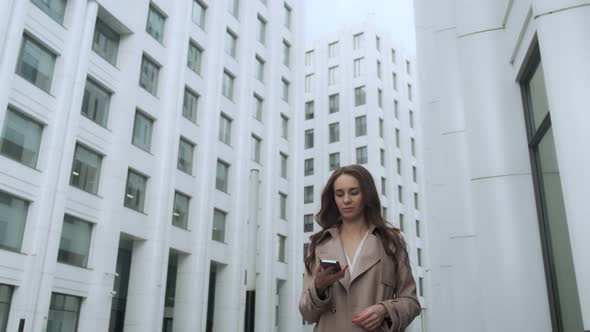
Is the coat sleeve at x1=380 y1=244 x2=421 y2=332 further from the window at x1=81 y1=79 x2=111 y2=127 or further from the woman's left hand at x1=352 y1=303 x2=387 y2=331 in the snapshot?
the window at x1=81 y1=79 x2=111 y2=127

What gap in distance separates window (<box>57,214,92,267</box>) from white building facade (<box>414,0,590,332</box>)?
61.8ft

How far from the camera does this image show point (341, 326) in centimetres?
287

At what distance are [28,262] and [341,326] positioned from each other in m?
21.2

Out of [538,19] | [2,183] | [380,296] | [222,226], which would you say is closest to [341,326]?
[380,296]

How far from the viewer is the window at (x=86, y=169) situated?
968 inches

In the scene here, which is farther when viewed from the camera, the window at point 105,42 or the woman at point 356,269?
the window at point 105,42

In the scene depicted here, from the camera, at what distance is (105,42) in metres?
27.6

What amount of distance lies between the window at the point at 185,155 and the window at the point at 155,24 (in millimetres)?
5989

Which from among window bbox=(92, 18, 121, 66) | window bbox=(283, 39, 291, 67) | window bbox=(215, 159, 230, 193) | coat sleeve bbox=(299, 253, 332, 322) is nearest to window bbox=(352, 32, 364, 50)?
window bbox=(283, 39, 291, 67)

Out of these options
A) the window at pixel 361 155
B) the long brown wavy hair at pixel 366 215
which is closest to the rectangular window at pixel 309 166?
the window at pixel 361 155

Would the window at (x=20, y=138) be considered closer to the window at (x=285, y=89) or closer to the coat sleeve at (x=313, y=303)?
the coat sleeve at (x=313, y=303)

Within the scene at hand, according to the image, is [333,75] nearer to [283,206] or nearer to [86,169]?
[283,206]

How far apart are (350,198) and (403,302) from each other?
656 millimetres

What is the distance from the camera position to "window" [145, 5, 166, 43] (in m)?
30.4
